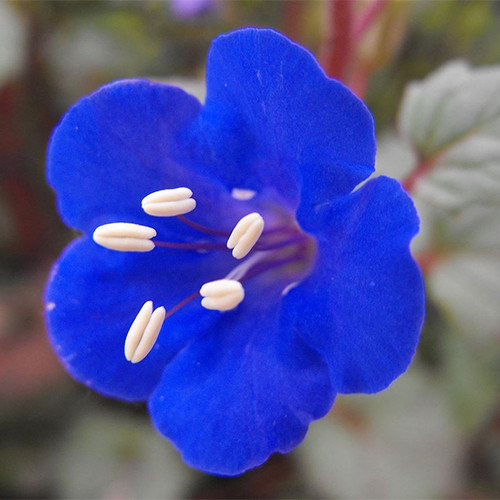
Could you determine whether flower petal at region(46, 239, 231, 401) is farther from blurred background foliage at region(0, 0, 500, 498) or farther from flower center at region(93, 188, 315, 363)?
blurred background foliage at region(0, 0, 500, 498)

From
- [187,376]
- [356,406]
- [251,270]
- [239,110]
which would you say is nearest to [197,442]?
[187,376]

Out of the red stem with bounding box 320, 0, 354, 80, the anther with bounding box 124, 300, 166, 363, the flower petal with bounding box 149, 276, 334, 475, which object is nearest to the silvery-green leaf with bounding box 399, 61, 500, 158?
the red stem with bounding box 320, 0, 354, 80

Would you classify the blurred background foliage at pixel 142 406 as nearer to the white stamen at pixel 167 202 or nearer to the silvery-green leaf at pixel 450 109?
the silvery-green leaf at pixel 450 109

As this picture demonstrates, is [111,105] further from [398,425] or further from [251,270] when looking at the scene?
[398,425]

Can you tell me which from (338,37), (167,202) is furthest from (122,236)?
(338,37)

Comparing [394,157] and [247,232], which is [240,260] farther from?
[394,157]

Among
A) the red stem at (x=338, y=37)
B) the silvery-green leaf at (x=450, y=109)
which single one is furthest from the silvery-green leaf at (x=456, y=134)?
the red stem at (x=338, y=37)

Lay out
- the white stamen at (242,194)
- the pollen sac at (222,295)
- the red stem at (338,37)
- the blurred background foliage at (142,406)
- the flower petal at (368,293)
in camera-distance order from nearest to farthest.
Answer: the flower petal at (368,293)
the pollen sac at (222,295)
the white stamen at (242,194)
the red stem at (338,37)
the blurred background foliage at (142,406)
